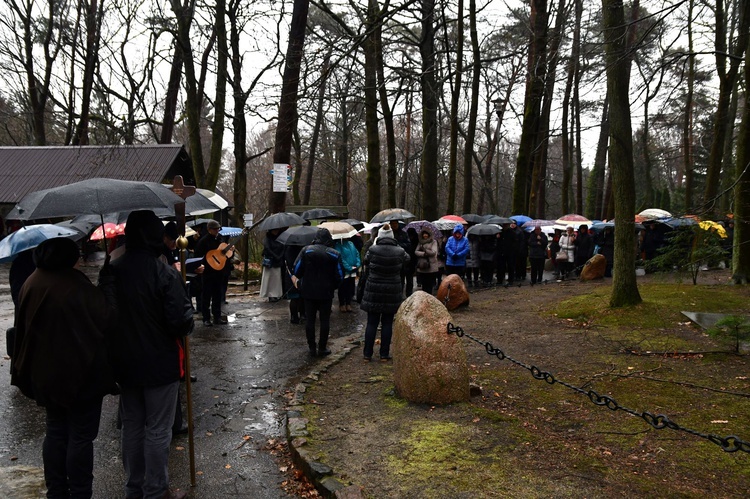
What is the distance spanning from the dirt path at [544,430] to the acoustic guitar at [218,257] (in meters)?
3.32

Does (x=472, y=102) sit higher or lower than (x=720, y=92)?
higher

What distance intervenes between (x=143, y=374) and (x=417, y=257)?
9165mm

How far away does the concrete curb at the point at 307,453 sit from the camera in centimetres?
396

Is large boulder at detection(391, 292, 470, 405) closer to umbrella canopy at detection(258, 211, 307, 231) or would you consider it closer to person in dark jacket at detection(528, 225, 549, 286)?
umbrella canopy at detection(258, 211, 307, 231)

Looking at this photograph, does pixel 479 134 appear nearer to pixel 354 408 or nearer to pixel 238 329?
pixel 238 329

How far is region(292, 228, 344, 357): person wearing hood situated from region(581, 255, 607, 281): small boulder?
9.92 meters

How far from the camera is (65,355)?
349 centimetres

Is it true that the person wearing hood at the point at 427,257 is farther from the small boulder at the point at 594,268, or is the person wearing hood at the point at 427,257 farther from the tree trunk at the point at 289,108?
the small boulder at the point at 594,268

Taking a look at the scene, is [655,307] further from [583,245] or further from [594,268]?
[583,245]

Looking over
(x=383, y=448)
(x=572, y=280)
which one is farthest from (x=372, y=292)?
(x=572, y=280)

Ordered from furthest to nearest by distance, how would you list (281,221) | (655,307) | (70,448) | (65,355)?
(281,221) → (655,307) → (70,448) → (65,355)

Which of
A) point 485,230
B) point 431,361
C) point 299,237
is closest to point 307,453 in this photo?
point 431,361

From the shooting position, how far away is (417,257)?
12.5 m

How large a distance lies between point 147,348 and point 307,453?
162 cm
